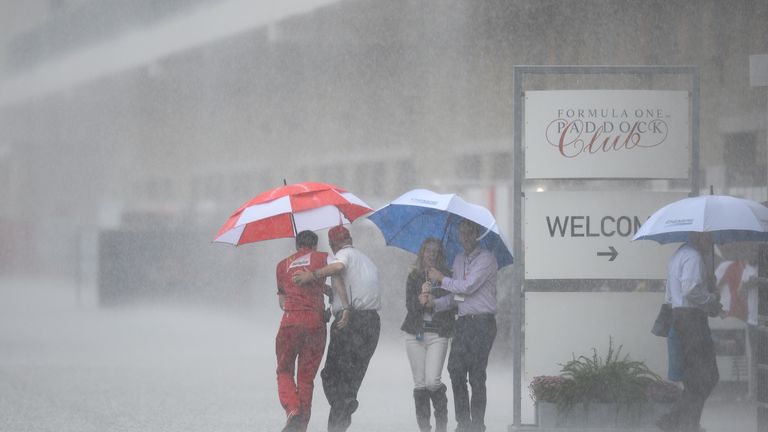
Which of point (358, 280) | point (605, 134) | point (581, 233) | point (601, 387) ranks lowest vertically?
point (601, 387)

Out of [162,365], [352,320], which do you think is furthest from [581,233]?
[162,365]

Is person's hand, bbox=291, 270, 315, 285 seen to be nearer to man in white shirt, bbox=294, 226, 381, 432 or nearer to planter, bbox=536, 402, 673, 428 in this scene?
man in white shirt, bbox=294, 226, 381, 432

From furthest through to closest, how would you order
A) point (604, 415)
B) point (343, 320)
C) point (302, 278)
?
point (604, 415), point (343, 320), point (302, 278)

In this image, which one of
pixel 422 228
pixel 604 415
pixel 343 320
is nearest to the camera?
pixel 343 320

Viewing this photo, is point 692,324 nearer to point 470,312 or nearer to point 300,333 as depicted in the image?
point 470,312

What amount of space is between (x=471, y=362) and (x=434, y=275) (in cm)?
65

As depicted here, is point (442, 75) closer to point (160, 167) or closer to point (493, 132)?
point (493, 132)

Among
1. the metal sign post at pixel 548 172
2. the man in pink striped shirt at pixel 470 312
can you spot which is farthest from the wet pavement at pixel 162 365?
the metal sign post at pixel 548 172

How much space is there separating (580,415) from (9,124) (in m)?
5.68

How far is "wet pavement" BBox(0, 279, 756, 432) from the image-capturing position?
1075cm

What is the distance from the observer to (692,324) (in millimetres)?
8484

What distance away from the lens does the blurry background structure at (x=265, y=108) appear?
1127 cm

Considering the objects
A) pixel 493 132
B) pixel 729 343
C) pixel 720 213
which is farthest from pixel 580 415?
pixel 493 132

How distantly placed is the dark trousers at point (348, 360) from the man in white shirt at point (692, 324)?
6.67 ft
